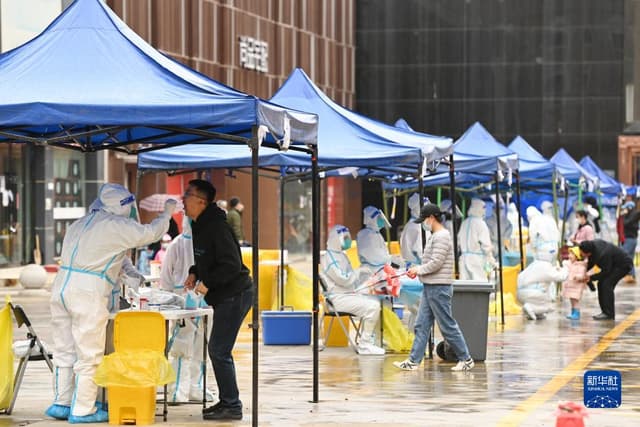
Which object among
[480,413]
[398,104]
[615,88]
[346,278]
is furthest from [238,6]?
[480,413]

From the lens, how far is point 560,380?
1536 cm

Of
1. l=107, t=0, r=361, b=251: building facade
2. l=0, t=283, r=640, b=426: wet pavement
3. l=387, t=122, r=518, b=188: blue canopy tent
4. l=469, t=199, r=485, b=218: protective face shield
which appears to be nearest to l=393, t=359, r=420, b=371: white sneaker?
l=0, t=283, r=640, b=426: wet pavement

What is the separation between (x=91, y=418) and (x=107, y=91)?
2688mm

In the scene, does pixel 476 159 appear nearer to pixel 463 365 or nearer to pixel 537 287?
pixel 537 287

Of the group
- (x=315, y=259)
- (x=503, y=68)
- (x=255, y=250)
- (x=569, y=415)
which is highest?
(x=503, y=68)

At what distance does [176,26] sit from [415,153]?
26.3 m

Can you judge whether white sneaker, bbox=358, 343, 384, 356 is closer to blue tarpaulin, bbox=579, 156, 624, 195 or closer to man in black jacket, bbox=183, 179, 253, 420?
man in black jacket, bbox=183, 179, 253, 420

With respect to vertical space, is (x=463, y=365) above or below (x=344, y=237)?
below

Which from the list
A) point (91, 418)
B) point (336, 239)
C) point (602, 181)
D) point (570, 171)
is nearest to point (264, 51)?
point (602, 181)

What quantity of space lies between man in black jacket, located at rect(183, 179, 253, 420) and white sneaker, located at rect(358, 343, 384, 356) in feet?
19.4

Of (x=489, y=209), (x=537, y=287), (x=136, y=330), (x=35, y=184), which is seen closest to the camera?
(x=136, y=330)

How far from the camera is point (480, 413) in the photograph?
12797mm

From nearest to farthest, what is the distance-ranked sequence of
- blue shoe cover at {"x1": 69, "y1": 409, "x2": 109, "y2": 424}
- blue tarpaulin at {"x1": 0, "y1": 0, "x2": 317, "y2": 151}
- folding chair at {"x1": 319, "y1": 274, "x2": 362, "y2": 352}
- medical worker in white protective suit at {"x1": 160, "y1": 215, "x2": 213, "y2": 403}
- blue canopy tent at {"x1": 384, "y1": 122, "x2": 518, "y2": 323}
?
blue tarpaulin at {"x1": 0, "y1": 0, "x2": 317, "y2": 151} < blue shoe cover at {"x1": 69, "y1": 409, "x2": 109, "y2": 424} < medical worker in white protective suit at {"x1": 160, "y1": 215, "x2": 213, "y2": 403} < folding chair at {"x1": 319, "y1": 274, "x2": 362, "y2": 352} < blue canopy tent at {"x1": 384, "y1": 122, "x2": 518, "y2": 323}
